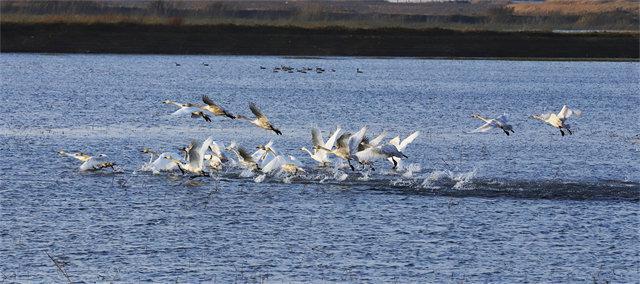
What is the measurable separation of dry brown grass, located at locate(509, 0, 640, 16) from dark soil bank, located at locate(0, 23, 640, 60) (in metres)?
61.5

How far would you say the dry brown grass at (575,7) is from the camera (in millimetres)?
139875

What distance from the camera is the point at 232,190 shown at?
20594 mm

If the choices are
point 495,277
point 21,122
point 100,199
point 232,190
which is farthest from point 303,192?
point 21,122

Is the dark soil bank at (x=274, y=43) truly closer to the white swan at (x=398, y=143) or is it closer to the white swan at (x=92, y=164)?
the white swan at (x=92, y=164)

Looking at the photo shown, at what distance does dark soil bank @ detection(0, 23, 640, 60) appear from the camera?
71.7 m

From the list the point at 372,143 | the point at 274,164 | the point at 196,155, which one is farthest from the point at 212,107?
the point at 372,143

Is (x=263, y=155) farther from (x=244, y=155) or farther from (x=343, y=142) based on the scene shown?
(x=343, y=142)

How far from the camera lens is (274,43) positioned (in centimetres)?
7388

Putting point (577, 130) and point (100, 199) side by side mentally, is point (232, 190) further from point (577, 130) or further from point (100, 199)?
point (577, 130)

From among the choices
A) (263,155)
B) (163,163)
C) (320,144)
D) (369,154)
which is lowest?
(163,163)

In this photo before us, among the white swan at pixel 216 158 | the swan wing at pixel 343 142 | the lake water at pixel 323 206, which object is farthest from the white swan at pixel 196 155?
the swan wing at pixel 343 142

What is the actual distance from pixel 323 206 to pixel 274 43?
55.2 m

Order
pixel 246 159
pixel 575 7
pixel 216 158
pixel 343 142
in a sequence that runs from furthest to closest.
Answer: pixel 575 7 < pixel 216 158 < pixel 246 159 < pixel 343 142

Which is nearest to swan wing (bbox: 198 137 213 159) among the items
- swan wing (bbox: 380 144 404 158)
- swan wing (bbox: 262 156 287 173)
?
swan wing (bbox: 262 156 287 173)
